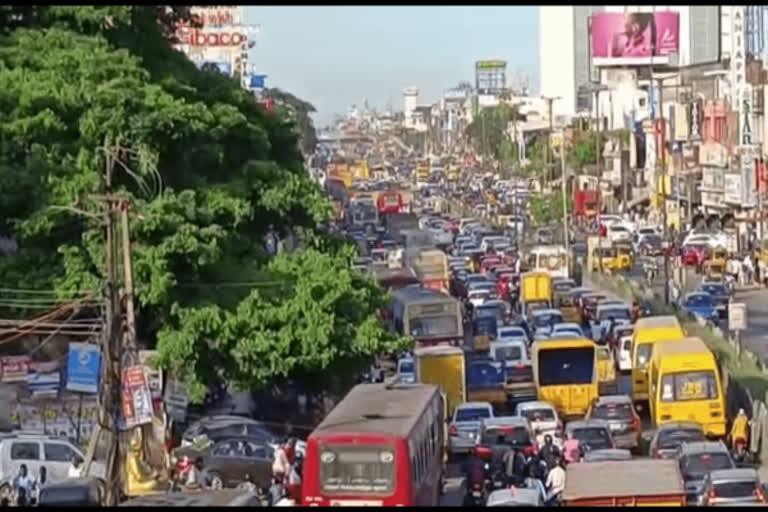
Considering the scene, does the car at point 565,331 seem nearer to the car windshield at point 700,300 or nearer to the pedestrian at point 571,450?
the car windshield at point 700,300

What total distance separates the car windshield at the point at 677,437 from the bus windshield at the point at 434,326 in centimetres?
1567

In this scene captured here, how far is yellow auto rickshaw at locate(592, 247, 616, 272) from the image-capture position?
66794 mm

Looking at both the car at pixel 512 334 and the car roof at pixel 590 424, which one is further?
the car at pixel 512 334

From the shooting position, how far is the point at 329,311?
2897cm

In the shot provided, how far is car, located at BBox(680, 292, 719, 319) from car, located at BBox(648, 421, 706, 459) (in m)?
20.7

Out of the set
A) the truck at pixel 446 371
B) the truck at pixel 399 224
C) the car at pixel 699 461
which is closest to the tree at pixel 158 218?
the truck at pixel 446 371

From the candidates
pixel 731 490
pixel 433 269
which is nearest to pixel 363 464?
pixel 731 490

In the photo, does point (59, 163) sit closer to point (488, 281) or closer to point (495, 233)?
point (488, 281)

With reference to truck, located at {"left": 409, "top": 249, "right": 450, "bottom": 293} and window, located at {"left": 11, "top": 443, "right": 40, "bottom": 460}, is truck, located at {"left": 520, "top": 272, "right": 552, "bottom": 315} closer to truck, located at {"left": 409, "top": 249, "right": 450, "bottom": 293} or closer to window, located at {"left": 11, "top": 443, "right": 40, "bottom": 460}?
truck, located at {"left": 409, "top": 249, "right": 450, "bottom": 293}

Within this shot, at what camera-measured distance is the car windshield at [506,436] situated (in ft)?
92.0

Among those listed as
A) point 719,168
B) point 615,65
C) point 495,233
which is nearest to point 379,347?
point 719,168

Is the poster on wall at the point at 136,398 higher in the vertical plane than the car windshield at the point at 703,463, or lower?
higher

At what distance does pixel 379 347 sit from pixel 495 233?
60.8m

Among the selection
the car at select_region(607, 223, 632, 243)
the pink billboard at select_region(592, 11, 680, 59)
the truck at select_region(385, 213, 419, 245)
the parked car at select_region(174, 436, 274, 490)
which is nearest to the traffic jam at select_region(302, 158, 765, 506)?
the parked car at select_region(174, 436, 274, 490)
